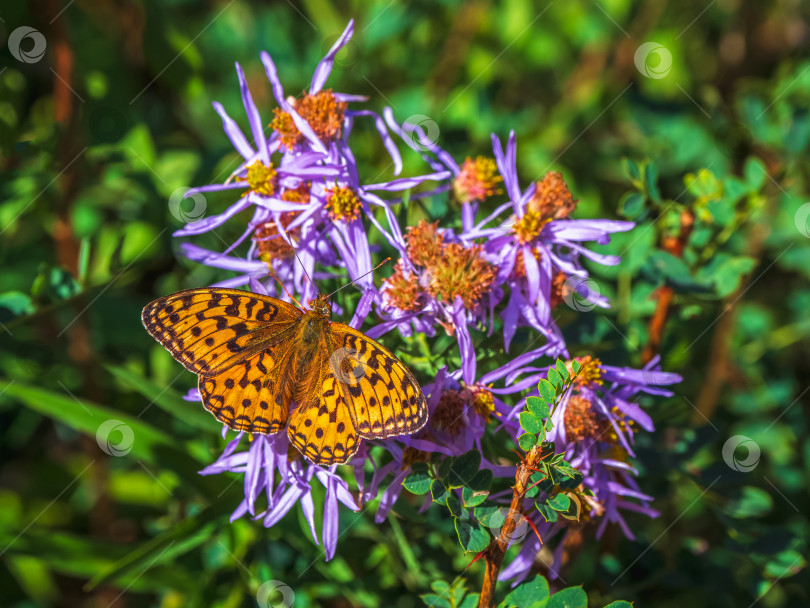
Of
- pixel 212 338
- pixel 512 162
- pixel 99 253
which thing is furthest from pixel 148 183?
pixel 512 162

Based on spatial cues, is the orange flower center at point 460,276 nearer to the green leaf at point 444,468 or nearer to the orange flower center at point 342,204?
the orange flower center at point 342,204

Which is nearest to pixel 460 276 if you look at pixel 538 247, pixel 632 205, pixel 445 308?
Answer: pixel 445 308

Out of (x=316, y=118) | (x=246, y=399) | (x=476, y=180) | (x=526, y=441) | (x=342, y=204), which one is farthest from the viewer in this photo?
(x=476, y=180)

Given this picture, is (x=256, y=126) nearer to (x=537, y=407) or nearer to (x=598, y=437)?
(x=537, y=407)

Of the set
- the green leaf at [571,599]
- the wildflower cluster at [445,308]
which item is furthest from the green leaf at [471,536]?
the green leaf at [571,599]

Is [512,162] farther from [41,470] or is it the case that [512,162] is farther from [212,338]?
[41,470]

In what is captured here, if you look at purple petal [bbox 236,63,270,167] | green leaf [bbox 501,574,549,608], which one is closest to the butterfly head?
purple petal [bbox 236,63,270,167]
